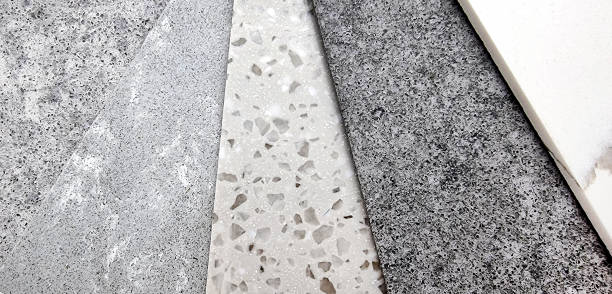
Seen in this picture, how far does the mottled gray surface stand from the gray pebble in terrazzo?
1.41 ft

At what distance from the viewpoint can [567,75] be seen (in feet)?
2.68

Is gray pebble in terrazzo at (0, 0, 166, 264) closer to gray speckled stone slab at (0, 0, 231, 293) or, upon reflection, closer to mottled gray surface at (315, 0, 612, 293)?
gray speckled stone slab at (0, 0, 231, 293)

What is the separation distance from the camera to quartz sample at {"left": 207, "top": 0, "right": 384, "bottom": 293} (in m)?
0.89

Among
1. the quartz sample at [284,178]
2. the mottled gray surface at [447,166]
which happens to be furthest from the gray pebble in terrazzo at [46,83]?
the mottled gray surface at [447,166]

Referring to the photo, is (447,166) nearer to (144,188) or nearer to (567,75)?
(567,75)

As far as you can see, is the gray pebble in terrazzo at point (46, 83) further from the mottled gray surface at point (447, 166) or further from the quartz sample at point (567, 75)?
the quartz sample at point (567, 75)

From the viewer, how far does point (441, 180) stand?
33.7 inches

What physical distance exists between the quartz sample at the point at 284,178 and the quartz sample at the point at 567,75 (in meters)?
0.29

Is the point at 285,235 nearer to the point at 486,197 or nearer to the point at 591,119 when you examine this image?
the point at 486,197

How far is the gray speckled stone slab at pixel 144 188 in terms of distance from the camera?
3.08 ft

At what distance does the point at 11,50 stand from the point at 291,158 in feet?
1.84

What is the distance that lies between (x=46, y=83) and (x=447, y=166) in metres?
0.74

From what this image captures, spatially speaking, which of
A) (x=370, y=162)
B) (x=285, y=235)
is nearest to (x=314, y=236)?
(x=285, y=235)

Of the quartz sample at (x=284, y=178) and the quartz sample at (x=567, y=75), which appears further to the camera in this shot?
the quartz sample at (x=284, y=178)
